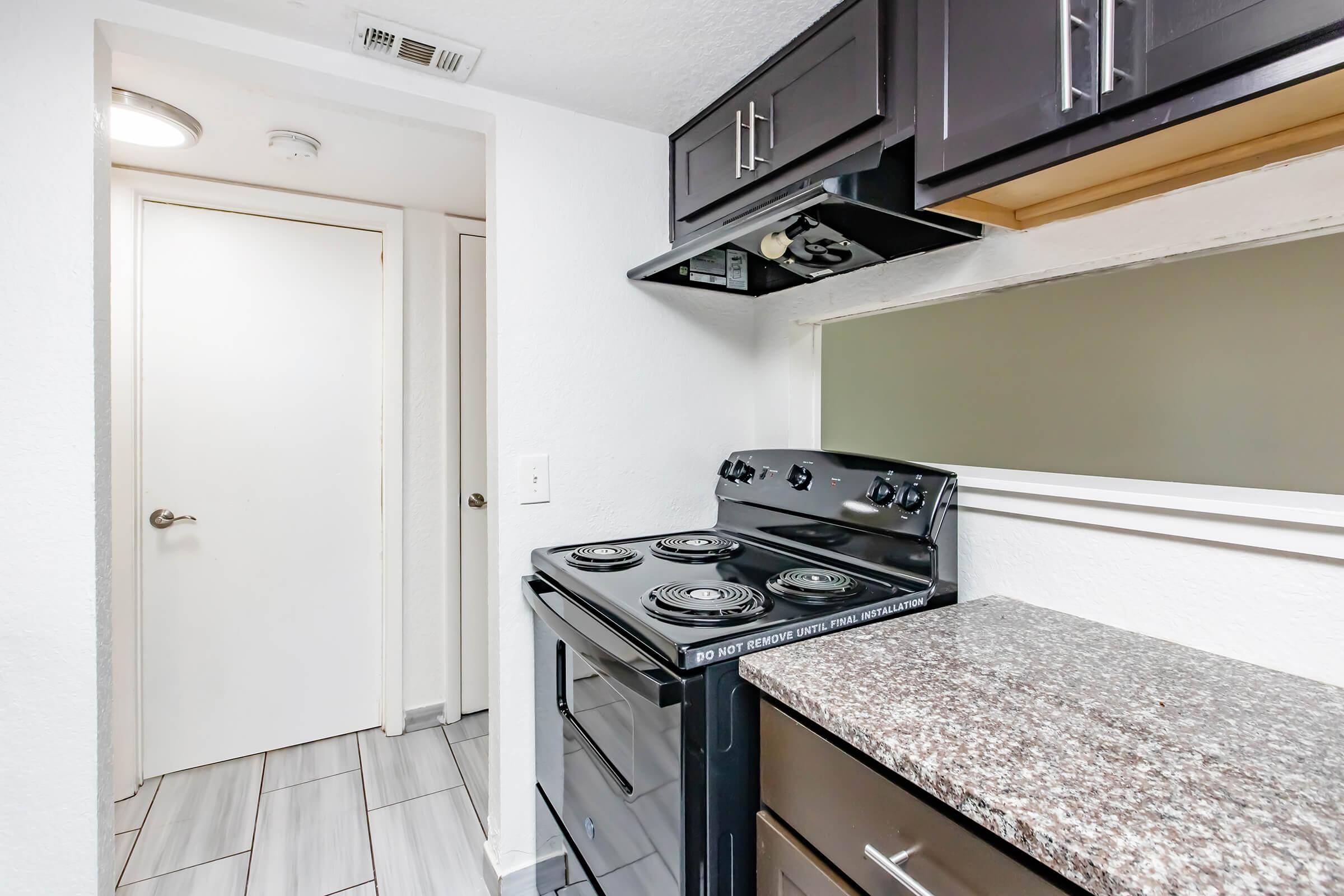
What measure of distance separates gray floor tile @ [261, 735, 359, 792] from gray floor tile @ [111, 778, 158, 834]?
32cm

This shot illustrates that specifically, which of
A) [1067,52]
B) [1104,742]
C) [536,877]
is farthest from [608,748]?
[1067,52]

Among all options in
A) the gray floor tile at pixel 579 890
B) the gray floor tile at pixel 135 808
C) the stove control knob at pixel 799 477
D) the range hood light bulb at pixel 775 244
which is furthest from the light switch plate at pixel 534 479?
the gray floor tile at pixel 135 808

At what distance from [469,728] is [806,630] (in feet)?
6.70

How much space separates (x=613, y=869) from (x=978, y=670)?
0.82 metres

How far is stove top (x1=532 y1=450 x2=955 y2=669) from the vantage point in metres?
1.06

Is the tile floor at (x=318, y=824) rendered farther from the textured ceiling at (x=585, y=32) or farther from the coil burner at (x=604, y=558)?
the textured ceiling at (x=585, y=32)

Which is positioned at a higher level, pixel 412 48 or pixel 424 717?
pixel 412 48

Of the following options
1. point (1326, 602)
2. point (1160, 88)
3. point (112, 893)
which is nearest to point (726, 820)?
point (1326, 602)

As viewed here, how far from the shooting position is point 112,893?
1.21 meters

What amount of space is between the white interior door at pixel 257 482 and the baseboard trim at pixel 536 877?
3.82 ft

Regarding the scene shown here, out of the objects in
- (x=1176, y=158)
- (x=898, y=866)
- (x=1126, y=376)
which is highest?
(x=1176, y=158)

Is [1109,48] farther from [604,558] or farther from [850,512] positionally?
[604,558]

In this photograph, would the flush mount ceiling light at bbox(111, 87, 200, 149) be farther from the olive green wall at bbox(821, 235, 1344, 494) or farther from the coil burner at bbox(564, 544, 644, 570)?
the olive green wall at bbox(821, 235, 1344, 494)

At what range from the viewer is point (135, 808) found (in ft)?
6.55
